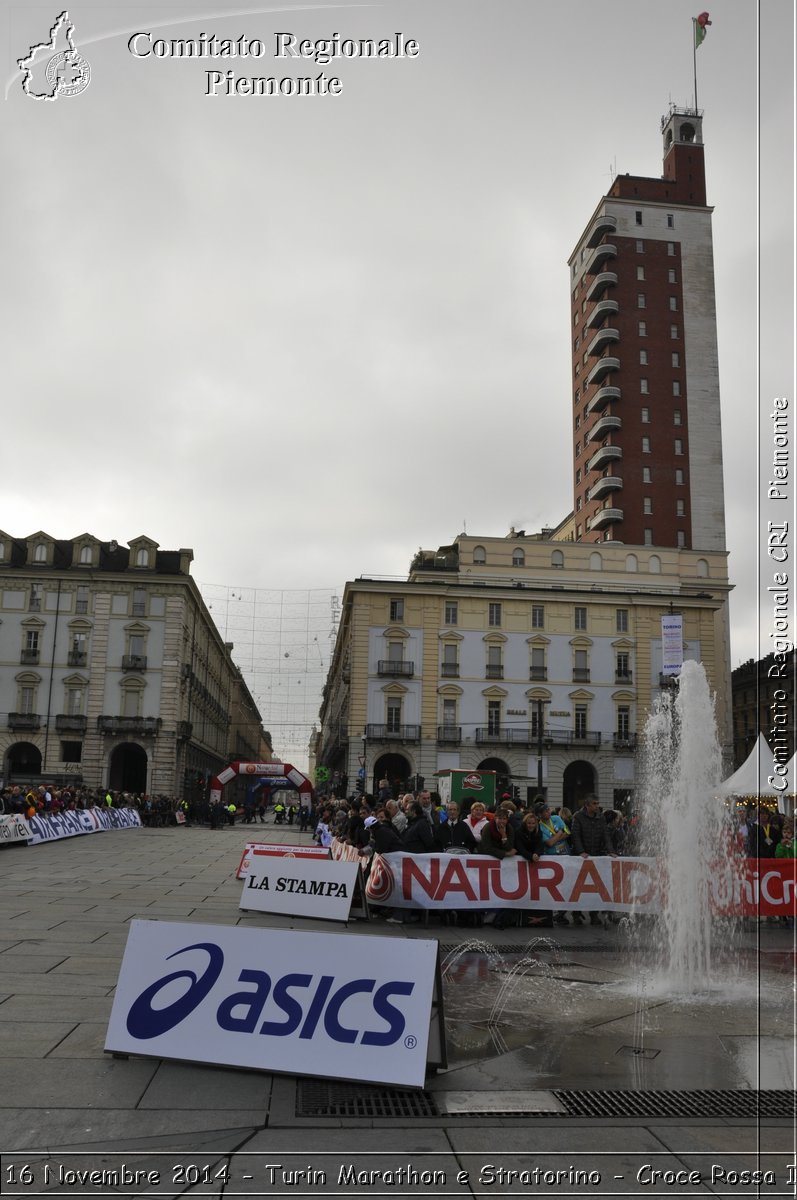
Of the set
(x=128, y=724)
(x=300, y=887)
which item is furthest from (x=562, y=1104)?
(x=128, y=724)

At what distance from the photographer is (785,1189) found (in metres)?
4.55

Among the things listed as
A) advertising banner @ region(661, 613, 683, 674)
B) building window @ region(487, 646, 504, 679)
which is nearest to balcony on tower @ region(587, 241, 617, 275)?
building window @ region(487, 646, 504, 679)

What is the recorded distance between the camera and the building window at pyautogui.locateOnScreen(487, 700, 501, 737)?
59312mm

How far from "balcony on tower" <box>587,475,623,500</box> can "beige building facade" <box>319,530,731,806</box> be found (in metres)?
11.0

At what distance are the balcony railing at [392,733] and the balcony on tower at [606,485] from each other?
83.6 feet

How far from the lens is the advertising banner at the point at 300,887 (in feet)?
44.2

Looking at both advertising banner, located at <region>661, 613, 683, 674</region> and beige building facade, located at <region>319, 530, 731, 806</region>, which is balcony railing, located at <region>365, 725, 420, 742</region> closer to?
beige building facade, located at <region>319, 530, 731, 806</region>

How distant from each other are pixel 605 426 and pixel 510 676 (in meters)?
22.9

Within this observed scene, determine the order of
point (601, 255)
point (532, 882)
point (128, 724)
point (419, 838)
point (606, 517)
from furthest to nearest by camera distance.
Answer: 1. point (601, 255)
2. point (606, 517)
3. point (128, 724)
4. point (419, 838)
5. point (532, 882)

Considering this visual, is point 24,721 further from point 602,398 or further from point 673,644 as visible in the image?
point 602,398

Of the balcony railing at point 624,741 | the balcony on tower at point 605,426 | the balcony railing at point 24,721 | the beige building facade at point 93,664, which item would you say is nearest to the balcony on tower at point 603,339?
the balcony on tower at point 605,426

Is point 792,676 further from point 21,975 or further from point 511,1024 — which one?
point 21,975

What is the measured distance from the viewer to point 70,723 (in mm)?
60500

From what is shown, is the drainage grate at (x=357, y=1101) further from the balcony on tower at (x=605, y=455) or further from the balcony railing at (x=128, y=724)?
the balcony on tower at (x=605, y=455)
